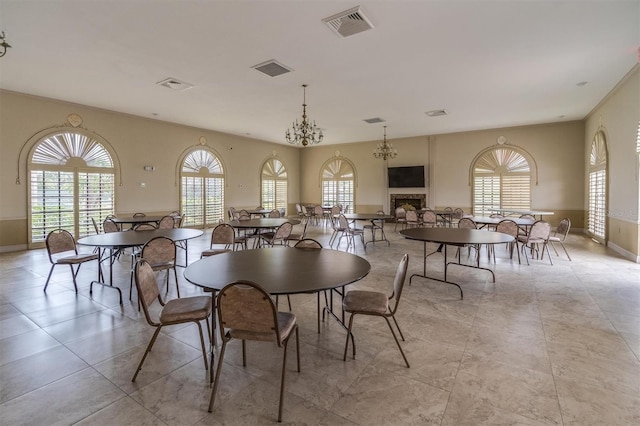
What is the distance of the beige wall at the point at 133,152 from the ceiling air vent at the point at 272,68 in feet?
16.7

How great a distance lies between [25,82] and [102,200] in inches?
115

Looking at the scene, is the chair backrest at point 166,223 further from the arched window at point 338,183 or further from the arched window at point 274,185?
the arched window at point 338,183

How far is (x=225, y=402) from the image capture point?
1.96 m

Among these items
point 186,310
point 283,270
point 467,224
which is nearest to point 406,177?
point 467,224

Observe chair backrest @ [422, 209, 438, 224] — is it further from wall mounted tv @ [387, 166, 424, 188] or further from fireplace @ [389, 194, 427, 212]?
wall mounted tv @ [387, 166, 424, 188]

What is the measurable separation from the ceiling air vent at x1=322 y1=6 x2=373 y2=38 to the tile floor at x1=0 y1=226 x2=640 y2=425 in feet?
11.2

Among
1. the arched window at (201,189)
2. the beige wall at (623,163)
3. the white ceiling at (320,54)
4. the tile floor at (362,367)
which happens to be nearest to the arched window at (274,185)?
the arched window at (201,189)

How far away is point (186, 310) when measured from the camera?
2.31 meters

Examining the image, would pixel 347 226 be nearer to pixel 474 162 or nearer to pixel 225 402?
pixel 225 402

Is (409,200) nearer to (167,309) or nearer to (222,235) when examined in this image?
(222,235)

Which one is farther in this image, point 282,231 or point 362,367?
point 282,231

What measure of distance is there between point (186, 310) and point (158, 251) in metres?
1.62

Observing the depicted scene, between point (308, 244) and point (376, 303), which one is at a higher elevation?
point (308, 244)

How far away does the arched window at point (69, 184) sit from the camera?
22.5ft
